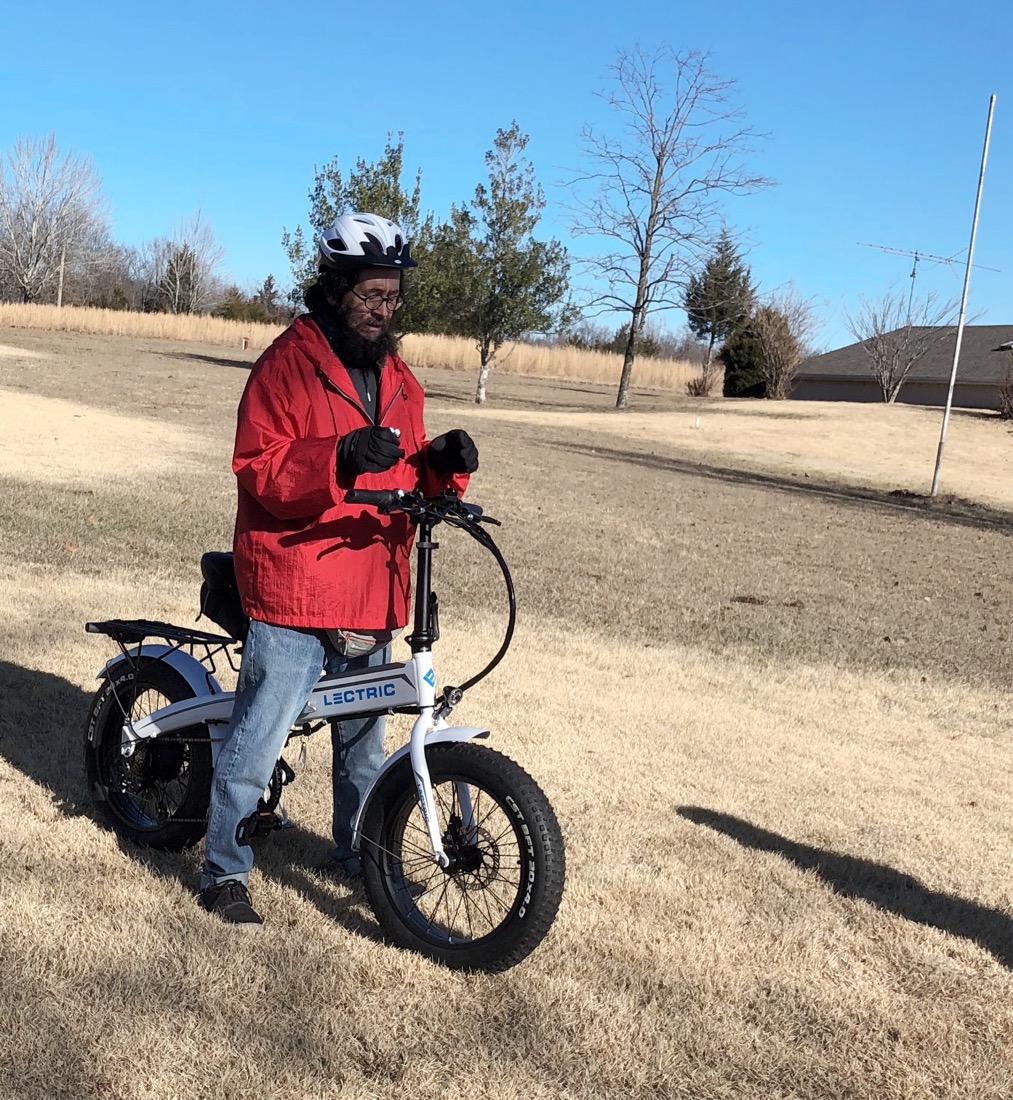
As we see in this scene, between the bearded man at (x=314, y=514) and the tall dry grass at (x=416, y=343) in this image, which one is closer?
the bearded man at (x=314, y=514)

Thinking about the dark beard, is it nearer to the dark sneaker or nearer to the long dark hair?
the long dark hair

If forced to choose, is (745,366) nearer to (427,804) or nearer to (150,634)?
(150,634)

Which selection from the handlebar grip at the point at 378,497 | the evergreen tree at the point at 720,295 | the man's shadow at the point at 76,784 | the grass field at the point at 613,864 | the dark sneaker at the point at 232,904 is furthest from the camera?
the evergreen tree at the point at 720,295

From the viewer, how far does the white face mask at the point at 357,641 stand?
3613 millimetres

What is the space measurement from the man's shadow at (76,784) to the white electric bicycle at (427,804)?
0.15 m

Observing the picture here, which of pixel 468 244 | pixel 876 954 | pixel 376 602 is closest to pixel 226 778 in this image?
pixel 376 602

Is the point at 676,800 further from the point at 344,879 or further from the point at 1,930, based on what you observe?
the point at 1,930

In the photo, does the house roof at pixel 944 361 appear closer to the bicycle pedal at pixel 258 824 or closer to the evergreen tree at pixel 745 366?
the evergreen tree at pixel 745 366

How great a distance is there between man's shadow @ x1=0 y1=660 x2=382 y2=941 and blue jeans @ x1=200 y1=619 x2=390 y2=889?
31 centimetres

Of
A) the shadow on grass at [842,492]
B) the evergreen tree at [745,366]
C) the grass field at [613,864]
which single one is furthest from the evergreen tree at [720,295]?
the grass field at [613,864]

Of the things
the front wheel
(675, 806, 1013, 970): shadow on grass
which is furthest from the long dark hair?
(675, 806, 1013, 970): shadow on grass

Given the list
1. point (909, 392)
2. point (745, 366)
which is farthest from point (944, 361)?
point (745, 366)

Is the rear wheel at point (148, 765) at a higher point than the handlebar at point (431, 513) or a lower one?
lower

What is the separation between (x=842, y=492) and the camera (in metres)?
25.0
